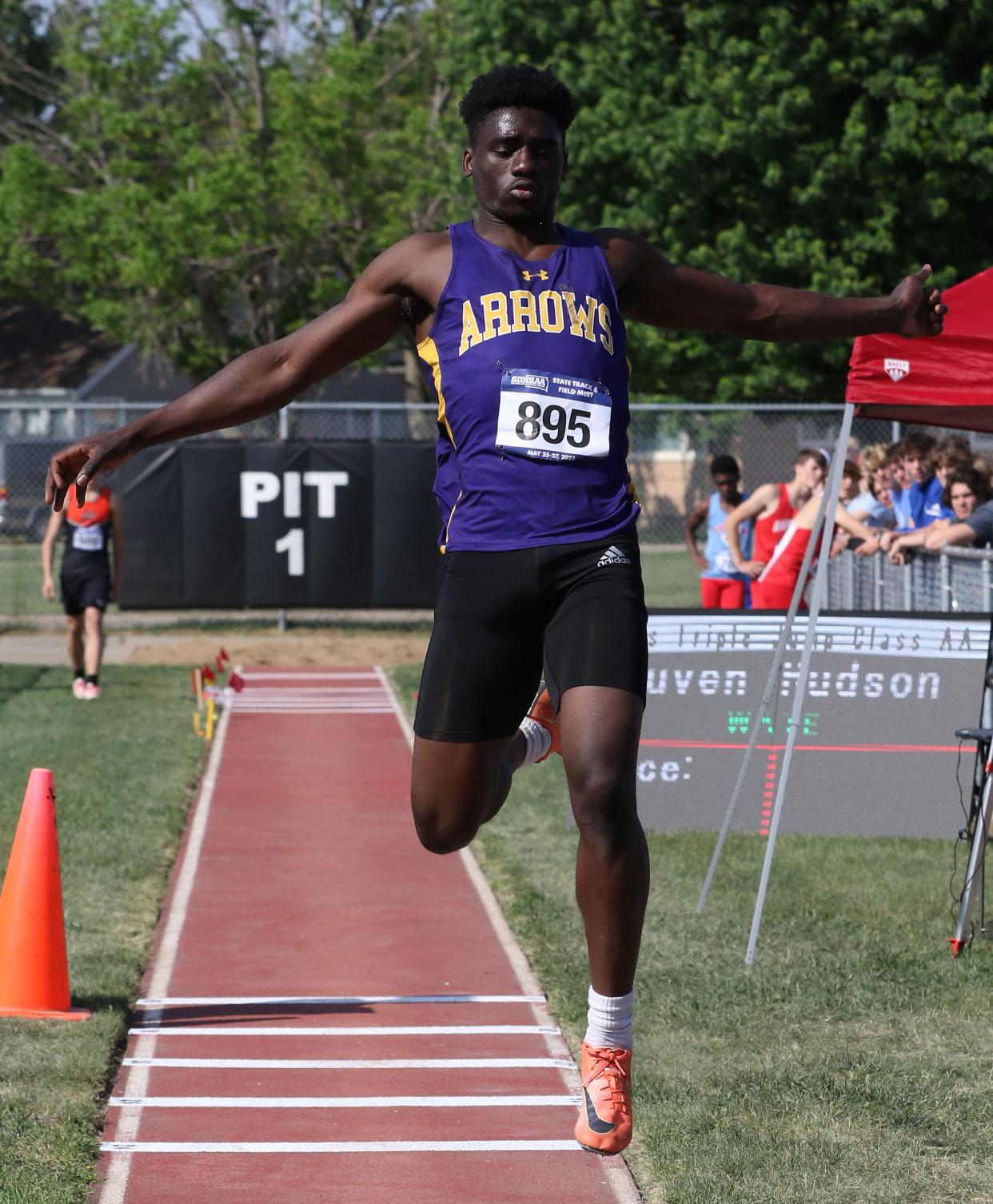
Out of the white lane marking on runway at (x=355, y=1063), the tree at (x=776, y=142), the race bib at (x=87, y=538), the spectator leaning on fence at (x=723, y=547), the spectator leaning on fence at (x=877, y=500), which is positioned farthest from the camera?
the tree at (x=776, y=142)

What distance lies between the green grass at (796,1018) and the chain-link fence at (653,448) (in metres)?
6.03

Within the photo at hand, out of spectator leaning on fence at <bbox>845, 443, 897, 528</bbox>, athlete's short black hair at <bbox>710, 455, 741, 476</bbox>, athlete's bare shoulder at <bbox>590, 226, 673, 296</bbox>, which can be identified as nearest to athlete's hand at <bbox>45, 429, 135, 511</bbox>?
athlete's bare shoulder at <bbox>590, 226, 673, 296</bbox>

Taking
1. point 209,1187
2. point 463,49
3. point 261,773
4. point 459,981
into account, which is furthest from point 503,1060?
point 463,49

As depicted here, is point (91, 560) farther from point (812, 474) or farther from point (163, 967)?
point (163, 967)

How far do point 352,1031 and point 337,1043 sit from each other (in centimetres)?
14

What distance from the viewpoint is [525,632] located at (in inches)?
163

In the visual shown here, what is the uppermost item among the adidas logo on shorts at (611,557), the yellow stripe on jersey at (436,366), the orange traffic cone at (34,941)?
the yellow stripe on jersey at (436,366)

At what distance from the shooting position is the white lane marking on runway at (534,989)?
4.68 meters

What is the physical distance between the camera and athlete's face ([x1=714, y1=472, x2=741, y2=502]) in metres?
14.1

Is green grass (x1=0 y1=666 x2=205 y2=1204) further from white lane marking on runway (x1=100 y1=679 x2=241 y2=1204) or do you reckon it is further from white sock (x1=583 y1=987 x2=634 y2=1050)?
white sock (x1=583 y1=987 x2=634 y2=1050)

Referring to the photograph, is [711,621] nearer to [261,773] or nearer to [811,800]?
[811,800]

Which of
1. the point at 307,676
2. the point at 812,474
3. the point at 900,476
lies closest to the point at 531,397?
the point at 812,474

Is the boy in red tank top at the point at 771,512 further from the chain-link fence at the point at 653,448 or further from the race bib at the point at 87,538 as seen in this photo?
the race bib at the point at 87,538

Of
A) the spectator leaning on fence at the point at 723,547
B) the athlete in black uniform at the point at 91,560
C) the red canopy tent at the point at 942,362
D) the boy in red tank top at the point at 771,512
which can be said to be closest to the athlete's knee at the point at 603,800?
the red canopy tent at the point at 942,362
